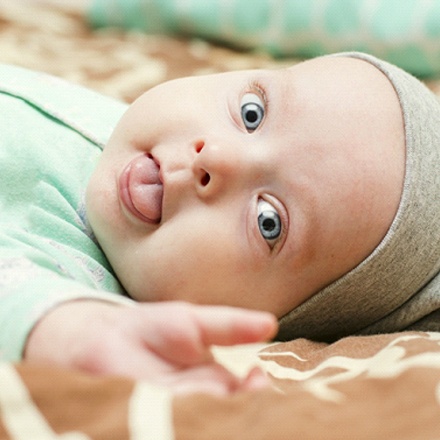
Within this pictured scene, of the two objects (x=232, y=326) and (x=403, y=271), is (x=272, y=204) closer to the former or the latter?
(x=403, y=271)

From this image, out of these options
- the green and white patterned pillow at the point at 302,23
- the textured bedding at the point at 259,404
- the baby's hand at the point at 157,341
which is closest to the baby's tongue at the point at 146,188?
the textured bedding at the point at 259,404

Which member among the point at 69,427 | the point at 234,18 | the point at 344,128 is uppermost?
the point at 234,18

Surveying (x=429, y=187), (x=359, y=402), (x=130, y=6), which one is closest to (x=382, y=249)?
(x=429, y=187)

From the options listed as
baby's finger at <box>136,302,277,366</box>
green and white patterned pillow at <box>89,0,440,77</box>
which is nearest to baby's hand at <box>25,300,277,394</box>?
baby's finger at <box>136,302,277,366</box>

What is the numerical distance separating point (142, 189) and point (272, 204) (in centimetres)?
17

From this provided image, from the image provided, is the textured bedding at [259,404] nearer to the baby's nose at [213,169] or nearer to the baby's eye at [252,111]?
the baby's nose at [213,169]

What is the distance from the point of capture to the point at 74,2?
2617mm

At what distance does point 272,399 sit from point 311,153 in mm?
416

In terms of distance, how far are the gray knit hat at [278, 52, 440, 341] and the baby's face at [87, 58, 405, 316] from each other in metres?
0.02

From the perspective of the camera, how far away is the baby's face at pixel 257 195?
0.95 meters

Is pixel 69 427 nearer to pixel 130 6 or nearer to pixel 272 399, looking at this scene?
pixel 272 399

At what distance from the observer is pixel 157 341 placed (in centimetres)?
63

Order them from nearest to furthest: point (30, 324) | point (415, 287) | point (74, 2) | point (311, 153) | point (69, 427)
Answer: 1. point (69, 427)
2. point (30, 324)
3. point (311, 153)
4. point (415, 287)
5. point (74, 2)

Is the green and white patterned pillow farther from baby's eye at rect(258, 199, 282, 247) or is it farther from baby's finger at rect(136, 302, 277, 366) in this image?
baby's finger at rect(136, 302, 277, 366)
